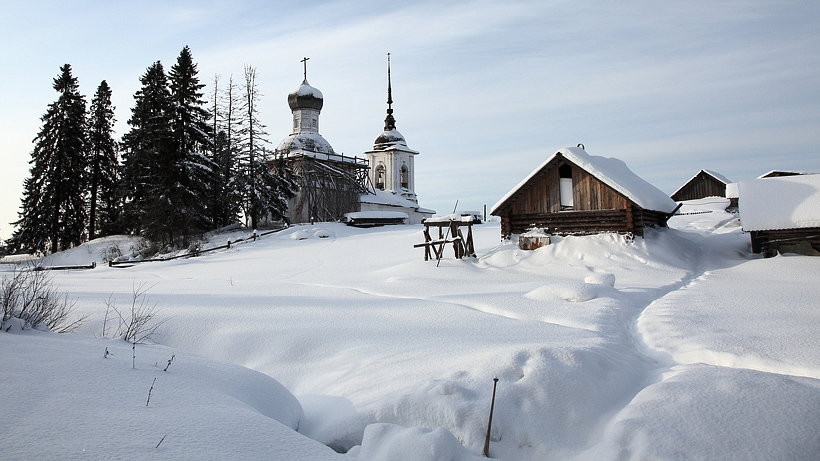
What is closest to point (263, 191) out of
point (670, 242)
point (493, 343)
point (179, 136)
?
point (179, 136)

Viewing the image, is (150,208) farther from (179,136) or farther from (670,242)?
(670,242)

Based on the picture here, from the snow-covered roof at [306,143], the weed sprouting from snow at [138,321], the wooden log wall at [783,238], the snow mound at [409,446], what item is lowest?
the snow mound at [409,446]

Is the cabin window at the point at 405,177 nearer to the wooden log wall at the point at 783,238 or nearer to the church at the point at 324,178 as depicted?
the church at the point at 324,178

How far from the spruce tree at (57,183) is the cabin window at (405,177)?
2928 cm

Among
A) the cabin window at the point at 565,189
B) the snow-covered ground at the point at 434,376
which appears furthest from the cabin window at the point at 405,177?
the snow-covered ground at the point at 434,376

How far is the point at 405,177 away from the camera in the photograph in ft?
177

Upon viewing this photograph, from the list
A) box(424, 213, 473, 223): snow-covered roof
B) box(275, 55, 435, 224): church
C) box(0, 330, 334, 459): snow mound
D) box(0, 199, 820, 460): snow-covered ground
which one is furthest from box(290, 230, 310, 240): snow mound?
box(0, 330, 334, 459): snow mound

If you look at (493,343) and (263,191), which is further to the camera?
(263,191)

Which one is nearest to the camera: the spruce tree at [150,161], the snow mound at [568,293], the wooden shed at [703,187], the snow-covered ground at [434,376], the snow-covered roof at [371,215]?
the snow-covered ground at [434,376]

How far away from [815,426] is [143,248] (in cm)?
3180

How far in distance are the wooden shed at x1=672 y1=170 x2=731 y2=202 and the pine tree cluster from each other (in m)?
32.8

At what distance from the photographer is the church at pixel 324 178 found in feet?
124

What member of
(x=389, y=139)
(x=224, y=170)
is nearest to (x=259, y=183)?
(x=224, y=170)

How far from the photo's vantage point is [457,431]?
4.39 m
